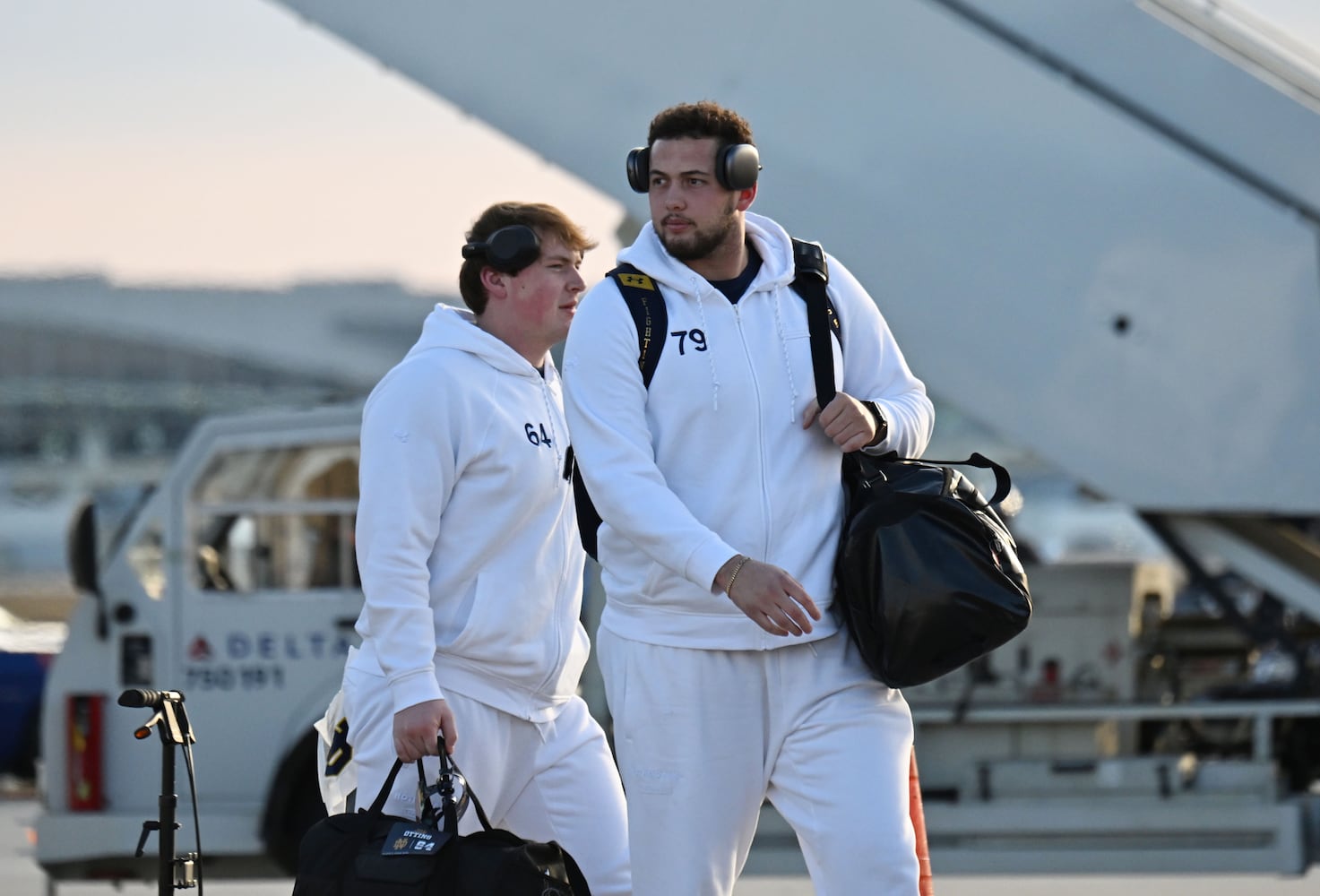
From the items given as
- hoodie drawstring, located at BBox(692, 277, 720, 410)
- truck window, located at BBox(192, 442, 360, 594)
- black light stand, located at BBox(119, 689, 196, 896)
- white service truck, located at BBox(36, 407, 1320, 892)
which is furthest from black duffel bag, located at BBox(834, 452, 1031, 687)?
truck window, located at BBox(192, 442, 360, 594)

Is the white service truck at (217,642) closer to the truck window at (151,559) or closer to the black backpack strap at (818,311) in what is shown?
the truck window at (151,559)

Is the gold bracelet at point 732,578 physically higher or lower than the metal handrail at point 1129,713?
higher

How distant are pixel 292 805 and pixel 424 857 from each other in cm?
373

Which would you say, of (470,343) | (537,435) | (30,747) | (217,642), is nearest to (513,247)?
(470,343)

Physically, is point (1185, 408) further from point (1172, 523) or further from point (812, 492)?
point (812, 492)

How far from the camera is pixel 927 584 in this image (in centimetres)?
302

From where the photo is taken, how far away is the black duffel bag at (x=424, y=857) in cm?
311

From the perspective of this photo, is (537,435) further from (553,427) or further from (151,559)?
(151,559)

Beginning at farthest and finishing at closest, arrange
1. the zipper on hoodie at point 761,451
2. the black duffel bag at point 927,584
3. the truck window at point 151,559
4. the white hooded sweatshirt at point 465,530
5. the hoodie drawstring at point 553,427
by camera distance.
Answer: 1. the truck window at point 151,559
2. the hoodie drawstring at point 553,427
3. the white hooded sweatshirt at point 465,530
4. the zipper on hoodie at point 761,451
5. the black duffel bag at point 927,584

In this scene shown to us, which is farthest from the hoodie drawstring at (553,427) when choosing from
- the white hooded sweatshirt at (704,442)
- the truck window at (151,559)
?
the truck window at (151,559)

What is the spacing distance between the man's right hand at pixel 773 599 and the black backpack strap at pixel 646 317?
456mm

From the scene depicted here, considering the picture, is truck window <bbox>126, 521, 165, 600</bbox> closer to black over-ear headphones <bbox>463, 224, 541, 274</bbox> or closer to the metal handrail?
the metal handrail

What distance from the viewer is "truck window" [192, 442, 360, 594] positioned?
266 inches

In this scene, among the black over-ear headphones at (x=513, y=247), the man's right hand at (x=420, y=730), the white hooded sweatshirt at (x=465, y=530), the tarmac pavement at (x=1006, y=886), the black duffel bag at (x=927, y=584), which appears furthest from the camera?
the tarmac pavement at (x=1006, y=886)
